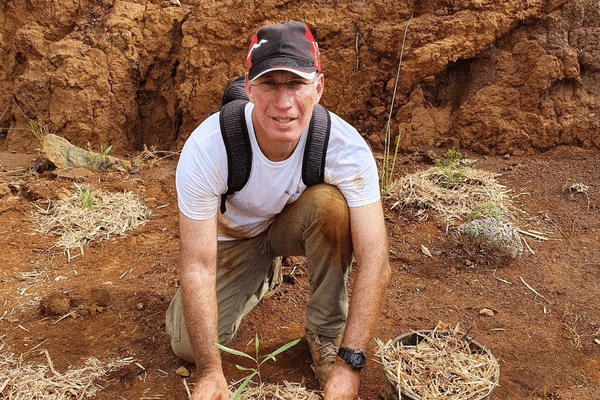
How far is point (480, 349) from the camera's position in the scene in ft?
6.91

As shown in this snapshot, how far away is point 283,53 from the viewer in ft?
6.72

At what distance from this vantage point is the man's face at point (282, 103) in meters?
2.08

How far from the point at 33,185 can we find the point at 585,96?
4.65m

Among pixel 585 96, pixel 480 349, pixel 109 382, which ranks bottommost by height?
pixel 109 382

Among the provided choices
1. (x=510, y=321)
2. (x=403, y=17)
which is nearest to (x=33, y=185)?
(x=403, y=17)

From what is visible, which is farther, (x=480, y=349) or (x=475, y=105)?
(x=475, y=105)

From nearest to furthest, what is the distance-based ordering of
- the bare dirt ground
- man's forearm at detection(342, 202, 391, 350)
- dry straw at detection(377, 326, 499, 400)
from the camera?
dry straw at detection(377, 326, 499, 400)
man's forearm at detection(342, 202, 391, 350)
the bare dirt ground

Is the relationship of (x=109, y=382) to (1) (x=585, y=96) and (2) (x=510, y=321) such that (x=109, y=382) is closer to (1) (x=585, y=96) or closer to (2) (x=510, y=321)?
(2) (x=510, y=321)

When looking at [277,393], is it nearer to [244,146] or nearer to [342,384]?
[342,384]

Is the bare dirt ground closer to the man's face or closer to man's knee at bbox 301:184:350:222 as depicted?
man's knee at bbox 301:184:350:222

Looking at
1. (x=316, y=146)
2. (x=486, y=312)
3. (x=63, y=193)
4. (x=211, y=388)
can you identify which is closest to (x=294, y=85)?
(x=316, y=146)

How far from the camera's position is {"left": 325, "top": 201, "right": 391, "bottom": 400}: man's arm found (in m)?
2.06

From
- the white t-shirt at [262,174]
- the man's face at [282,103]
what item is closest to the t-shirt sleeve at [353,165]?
Answer: the white t-shirt at [262,174]

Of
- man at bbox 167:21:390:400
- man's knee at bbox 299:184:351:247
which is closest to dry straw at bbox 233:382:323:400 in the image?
man at bbox 167:21:390:400
